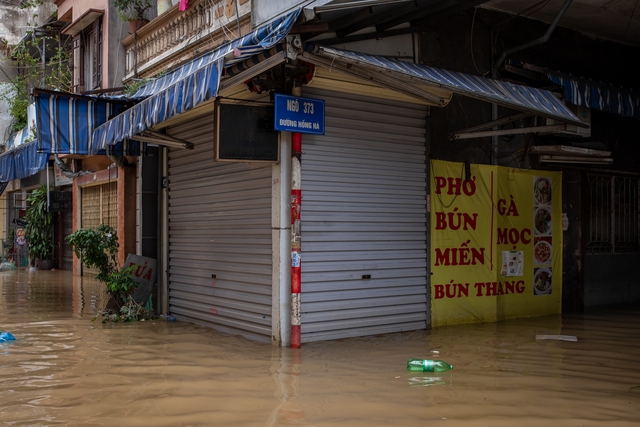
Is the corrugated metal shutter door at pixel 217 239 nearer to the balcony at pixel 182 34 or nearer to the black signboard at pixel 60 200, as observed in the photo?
the balcony at pixel 182 34

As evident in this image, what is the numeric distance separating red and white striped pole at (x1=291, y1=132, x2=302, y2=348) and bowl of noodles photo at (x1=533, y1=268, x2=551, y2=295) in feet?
→ 15.5

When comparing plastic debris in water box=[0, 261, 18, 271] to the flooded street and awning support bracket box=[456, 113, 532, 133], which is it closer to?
the flooded street

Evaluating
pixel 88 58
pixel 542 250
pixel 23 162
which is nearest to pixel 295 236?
pixel 542 250

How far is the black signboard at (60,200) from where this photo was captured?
18.9m

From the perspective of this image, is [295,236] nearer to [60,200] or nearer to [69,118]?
[69,118]

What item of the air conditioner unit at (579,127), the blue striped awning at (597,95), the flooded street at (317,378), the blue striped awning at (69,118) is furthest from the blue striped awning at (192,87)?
the air conditioner unit at (579,127)

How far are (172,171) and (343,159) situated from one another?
141 inches

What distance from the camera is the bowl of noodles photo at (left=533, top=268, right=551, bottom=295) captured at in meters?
10.5

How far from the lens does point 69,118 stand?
32.3 feet

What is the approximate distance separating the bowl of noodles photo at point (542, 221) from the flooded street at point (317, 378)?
68.5 inches

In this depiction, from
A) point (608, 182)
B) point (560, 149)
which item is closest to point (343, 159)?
point (560, 149)

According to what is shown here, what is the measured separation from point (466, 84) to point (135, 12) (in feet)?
29.4

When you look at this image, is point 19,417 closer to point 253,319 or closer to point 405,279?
A: point 253,319

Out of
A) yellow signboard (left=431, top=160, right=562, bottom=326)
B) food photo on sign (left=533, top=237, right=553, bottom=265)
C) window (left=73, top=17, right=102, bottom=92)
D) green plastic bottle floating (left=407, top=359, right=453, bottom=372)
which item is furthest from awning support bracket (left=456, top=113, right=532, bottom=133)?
window (left=73, top=17, right=102, bottom=92)
